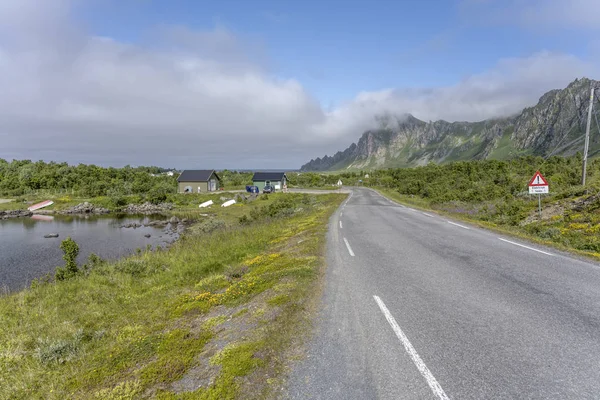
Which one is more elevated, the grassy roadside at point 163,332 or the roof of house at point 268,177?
the roof of house at point 268,177

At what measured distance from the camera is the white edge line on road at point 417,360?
147 inches

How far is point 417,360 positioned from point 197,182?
77280mm

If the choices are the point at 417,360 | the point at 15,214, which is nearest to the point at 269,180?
the point at 15,214

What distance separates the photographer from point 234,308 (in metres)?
7.35

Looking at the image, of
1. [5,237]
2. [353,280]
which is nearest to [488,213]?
[353,280]

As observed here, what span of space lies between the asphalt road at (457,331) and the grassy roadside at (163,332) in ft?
2.37

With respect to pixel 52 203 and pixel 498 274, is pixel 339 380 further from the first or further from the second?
pixel 52 203

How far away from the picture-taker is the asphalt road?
3867 millimetres

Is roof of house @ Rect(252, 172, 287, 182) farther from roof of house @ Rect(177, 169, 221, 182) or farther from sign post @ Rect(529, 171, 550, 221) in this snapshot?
sign post @ Rect(529, 171, 550, 221)

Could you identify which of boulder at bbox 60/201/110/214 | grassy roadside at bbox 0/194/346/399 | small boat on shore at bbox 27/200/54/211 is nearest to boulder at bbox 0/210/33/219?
small boat on shore at bbox 27/200/54/211

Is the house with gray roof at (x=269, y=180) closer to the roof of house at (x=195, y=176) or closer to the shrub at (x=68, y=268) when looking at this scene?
the roof of house at (x=195, y=176)

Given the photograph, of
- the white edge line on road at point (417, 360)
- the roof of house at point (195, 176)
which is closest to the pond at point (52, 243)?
the white edge line on road at point (417, 360)

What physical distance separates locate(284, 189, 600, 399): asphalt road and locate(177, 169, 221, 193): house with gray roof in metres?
71.0

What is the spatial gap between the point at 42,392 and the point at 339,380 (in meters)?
5.00
